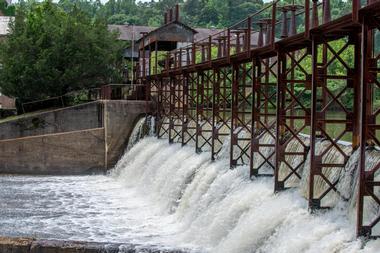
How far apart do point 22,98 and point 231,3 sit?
7942 cm

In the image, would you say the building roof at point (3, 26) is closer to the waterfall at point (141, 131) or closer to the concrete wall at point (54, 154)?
the concrete wall at point (54, 154)

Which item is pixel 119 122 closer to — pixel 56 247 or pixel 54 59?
pixel 54 59

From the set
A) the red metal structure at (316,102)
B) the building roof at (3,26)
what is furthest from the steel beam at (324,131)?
the building roof at (3,26)

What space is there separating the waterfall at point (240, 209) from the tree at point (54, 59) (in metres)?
13.6

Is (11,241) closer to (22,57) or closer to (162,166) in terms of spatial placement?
(162,166)

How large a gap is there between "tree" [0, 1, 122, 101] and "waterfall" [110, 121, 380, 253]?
1356 centimetres

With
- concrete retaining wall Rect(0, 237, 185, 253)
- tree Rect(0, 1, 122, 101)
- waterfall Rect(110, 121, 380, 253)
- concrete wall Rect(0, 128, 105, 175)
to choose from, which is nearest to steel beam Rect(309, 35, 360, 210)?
waterfall Rect(110, 121, 380, 253)

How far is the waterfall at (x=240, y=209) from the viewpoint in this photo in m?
10.8

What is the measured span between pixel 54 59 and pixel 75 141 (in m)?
8.04

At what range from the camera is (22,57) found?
35844 millimetres

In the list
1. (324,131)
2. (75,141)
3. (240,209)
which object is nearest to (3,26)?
(75,141)

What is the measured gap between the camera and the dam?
10711mm

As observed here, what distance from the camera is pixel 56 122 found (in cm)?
3122

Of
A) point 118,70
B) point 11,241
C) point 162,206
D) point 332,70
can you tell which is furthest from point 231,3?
point 11,241
